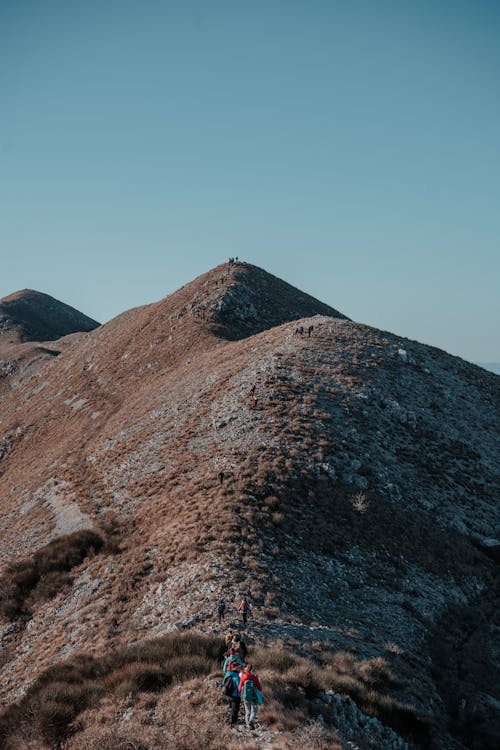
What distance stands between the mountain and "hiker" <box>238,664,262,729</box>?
629 mm

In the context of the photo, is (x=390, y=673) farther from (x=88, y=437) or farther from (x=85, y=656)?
(x=88, y=437)

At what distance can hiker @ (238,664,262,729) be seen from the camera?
409 inches

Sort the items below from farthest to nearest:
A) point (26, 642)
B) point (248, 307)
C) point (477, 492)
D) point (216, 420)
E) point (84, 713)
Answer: point (248, 307)
point (216, 420)
point (477, 492)
point (26, 642)
point (84, 713)

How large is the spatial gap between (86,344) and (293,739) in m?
85.4

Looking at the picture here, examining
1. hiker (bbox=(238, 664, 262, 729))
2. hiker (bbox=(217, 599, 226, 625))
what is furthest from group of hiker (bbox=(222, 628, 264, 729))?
hiker (bbox=(217, 599, 226, 625))

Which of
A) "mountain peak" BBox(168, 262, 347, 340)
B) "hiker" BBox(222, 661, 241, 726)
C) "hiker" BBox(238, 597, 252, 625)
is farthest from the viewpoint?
"mountain peak" BBox(168, 262, 347, 340)

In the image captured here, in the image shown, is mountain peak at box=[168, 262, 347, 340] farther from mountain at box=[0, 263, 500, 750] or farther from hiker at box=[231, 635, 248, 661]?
hiker at box=[231, 635, 248, 661]

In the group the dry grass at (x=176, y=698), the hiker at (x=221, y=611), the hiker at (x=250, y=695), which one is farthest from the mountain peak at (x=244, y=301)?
the hiker at (x=250, y=695)

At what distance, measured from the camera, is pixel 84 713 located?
A: 38.7 ft

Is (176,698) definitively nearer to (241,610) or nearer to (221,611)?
(221,611)

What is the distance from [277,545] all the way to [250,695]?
1247 cm

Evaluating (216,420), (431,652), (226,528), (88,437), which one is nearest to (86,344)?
(88,437)

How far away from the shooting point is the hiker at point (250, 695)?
1039cm

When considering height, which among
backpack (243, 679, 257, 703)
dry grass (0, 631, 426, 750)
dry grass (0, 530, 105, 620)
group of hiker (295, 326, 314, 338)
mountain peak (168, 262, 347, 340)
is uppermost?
mountain peak (168, 262, 347, 340)
